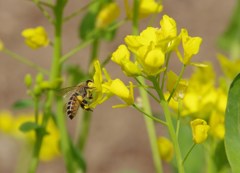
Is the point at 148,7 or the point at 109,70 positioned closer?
the point at 148,7

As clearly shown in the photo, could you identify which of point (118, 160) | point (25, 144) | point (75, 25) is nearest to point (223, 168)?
point (25, 144)

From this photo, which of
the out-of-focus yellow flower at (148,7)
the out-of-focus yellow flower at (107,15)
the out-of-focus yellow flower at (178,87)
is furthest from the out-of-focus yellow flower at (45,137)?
the out-of-focus yellow flower at (178,87)

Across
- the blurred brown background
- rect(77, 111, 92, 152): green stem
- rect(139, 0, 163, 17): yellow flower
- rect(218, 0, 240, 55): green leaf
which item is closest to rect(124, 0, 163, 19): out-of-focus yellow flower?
rect(139, 0, 163, 17): yellow flower

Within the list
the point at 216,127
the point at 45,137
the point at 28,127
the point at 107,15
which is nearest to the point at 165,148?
the point at 216,127

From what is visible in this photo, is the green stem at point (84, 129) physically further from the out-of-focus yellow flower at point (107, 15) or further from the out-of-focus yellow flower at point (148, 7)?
the out-of-focus yellow flower at point (148, 7)

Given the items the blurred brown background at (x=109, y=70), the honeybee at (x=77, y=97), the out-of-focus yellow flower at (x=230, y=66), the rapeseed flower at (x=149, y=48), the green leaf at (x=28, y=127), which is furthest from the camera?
the blurred brown background at (x=109, y=70)

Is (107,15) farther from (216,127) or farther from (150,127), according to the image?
(216,127)
